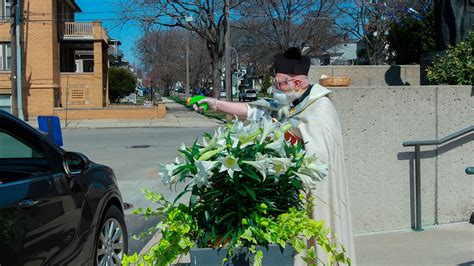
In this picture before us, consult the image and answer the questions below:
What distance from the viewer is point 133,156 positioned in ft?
49.9

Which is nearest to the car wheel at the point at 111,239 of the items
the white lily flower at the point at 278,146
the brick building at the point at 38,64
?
the white lily flower at the point at 278,146

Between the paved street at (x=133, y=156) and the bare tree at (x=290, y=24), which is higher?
the bare tree at (x=290, y=24)

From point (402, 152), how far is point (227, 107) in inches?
124

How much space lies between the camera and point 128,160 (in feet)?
46.8

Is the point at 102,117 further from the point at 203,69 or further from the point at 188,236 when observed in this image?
the point at 203,69

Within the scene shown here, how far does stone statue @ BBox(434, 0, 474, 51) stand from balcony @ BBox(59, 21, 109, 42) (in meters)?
35.0

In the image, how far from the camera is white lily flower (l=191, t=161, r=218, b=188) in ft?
6.86

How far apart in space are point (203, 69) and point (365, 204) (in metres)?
81.7

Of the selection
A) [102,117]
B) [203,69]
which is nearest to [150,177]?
[102,117]

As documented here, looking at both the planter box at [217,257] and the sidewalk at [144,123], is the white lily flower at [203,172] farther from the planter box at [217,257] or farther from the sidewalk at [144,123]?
the sidewalk at [144,123]

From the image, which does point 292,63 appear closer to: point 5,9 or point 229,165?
point 229,165

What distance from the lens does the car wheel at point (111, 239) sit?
175 inches

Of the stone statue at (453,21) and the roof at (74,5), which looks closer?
the stone statue at (453,21)

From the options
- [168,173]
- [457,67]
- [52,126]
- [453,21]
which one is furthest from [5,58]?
[168,173]
